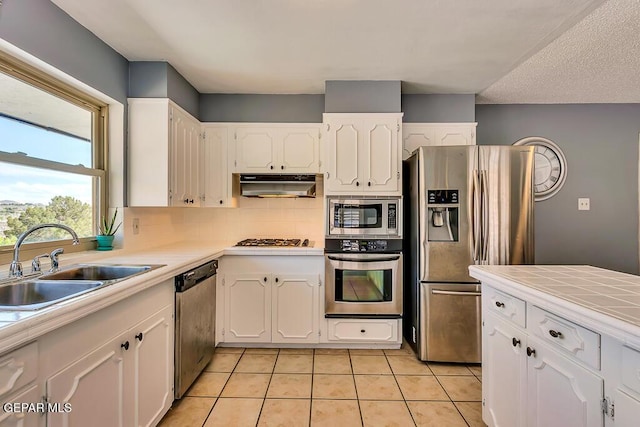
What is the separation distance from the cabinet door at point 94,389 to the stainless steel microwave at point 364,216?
1703 millimetres

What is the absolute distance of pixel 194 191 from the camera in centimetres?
278

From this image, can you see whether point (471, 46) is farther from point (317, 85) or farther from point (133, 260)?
point (133, 260)

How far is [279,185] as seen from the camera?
2.90 metres

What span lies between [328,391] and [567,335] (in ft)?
4.91

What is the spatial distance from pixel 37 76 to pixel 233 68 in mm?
1250

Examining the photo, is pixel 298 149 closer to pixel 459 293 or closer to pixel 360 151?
pixel 360 151

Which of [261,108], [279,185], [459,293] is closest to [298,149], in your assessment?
[279,185]

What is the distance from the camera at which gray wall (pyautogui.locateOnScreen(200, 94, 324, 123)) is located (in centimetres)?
301

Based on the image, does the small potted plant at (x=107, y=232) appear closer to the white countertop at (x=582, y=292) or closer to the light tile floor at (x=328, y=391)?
the light tile floor at (x=328, y=391)

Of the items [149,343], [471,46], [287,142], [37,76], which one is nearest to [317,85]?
[287,142]

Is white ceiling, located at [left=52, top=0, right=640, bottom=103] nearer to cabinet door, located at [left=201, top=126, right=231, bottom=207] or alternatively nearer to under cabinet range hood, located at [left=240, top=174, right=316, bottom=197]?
cabinet door, located at [left=201, top=126, right=231, bottom=207]

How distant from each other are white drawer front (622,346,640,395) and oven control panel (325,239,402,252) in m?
1.74

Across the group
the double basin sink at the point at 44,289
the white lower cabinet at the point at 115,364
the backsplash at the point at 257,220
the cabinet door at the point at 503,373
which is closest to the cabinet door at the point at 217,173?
the backsplash at the point at 257,220

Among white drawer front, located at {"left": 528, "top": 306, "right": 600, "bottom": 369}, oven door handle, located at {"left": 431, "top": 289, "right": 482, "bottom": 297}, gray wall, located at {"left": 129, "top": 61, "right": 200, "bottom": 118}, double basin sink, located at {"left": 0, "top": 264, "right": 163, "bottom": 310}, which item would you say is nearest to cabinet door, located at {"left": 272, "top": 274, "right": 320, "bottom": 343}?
oven door handle, located at {"left": 431, "top": 289, "right": 482, "bottom": 297}
